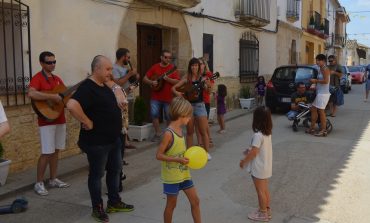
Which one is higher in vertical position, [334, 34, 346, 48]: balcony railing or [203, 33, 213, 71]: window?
[334, 34, 346, 48]: balcony railing

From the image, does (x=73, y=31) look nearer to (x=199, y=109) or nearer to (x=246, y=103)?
(x=199, y=109)

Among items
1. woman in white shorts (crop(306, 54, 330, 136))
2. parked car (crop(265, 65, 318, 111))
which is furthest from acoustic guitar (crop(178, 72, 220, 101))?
parked car (crop(265, 65, 318, 111))

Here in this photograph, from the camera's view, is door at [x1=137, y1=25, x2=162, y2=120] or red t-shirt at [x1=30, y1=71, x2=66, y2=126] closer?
red t-shirt at [x1=30, y1=71, x2=66, y2=126]

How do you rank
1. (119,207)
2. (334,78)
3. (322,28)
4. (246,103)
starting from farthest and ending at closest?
(322,28)
(246,103)
(334,78)
(119,207)

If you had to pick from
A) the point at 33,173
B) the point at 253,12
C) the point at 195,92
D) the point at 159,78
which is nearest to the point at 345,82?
the point at 253,12

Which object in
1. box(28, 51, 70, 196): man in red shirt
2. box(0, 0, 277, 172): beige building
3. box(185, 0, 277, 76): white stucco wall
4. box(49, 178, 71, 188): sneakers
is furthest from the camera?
box(185, 0, 277, 76): white stucco wall

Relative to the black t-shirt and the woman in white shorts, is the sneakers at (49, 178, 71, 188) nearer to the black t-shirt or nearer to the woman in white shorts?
the black t-shirt

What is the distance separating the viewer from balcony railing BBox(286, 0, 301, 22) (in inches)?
764

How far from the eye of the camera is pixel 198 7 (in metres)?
11.1

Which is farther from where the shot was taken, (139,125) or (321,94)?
(321,94)

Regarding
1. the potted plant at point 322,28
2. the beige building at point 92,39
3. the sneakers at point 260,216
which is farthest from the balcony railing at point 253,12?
the potted plant at point 322,28

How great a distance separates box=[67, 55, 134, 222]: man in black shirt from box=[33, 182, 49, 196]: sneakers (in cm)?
109

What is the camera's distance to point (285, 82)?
12297 millimetres

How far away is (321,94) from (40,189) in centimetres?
577
